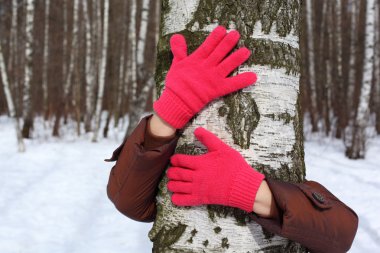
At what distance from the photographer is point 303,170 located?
117 centimetres

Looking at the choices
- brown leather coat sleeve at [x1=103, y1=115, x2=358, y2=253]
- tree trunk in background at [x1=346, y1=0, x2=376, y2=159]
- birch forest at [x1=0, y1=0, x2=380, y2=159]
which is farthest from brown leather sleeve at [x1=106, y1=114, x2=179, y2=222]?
tree trunk in background at [x1=346, y1=0, x2=376, y2=159]

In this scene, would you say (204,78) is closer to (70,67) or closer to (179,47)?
(179,47)

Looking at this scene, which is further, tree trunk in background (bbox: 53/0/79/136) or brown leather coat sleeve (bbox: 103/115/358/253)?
tree trunk in background (bbox: 53/0/79/136)

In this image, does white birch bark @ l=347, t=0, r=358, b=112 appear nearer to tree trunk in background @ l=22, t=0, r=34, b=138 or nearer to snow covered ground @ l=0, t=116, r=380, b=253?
snow covered ground @ l=0, t=116, r=380, b=253

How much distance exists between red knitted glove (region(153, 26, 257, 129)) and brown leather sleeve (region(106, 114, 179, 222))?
0.08 m

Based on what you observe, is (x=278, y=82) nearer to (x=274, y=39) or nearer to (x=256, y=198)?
(x=274, y=39)

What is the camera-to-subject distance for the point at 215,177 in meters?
0.96

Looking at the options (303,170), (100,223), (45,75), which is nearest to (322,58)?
(45,75)

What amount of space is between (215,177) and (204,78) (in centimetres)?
25

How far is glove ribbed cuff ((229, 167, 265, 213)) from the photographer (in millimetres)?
941

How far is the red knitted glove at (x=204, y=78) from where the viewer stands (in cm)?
97

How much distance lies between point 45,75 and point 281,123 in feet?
46.0

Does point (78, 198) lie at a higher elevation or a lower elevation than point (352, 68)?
lower

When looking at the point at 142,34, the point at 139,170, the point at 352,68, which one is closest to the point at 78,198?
the point at 139,170
